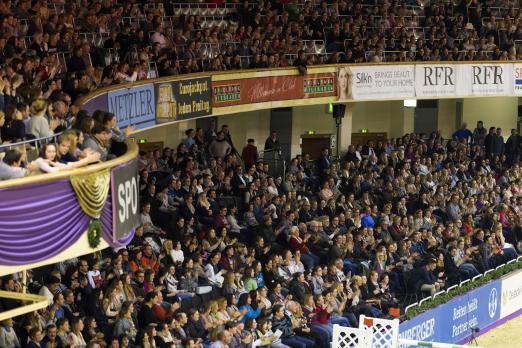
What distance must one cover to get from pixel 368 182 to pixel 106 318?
39.0 ft

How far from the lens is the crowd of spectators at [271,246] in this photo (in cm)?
1496

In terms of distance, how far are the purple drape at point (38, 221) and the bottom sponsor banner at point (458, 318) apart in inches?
341

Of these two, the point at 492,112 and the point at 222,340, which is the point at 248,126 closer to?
the point at 492,112

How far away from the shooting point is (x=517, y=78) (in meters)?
31.1

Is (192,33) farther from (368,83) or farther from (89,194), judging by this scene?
(89,194)

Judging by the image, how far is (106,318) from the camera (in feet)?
49.4

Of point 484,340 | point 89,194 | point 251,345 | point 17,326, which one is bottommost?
point 484,340

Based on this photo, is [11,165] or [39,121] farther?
[39,121]

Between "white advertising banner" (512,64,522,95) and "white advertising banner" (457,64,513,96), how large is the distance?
4.6 inches

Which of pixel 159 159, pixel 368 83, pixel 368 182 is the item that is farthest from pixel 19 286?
pixel 368 83

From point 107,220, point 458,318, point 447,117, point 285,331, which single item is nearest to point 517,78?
point 447,117

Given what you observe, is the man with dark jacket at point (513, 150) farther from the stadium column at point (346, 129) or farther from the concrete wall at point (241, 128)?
the concrete wall at point (241, 128)

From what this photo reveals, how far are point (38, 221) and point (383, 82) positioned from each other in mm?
18063

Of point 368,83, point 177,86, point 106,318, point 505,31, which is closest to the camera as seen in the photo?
point 106,318
